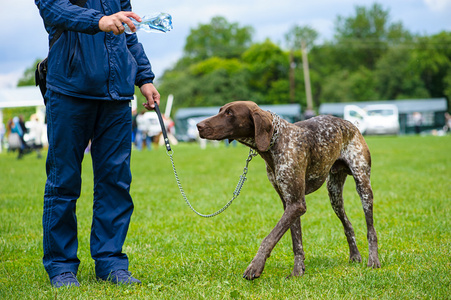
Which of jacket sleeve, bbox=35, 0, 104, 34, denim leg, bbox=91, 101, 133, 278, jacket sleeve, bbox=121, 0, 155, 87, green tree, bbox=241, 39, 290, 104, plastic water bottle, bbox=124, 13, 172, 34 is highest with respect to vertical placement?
jacket sleeve, bbox=35, 0, 104, 34

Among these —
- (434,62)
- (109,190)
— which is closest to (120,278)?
(109,190)

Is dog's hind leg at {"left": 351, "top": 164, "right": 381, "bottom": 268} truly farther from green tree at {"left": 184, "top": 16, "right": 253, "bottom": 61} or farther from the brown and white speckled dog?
green tree at {"left": 184, "top": 16, "right": 253, "bottom": 61}

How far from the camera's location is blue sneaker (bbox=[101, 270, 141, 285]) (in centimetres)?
397

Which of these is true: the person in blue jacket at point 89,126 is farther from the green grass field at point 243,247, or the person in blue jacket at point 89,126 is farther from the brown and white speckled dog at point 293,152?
the brown and white speckled dog at point 293,152

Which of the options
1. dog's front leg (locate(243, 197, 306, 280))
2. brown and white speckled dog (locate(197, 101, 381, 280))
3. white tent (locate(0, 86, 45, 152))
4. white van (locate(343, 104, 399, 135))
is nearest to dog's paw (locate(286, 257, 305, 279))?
brown and white speckled dog (locate(197, 101, 381, 280))

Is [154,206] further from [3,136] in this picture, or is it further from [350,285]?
[3,136]

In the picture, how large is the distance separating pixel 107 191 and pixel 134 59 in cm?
108

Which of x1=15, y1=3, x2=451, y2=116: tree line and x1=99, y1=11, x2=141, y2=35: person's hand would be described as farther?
x1=15, y1=3, x2=451, y2=116: tree line

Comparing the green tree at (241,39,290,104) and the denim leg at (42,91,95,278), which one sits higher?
the denim leg at (42,91,95,278)

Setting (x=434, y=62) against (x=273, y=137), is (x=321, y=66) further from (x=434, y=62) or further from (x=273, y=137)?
(x=273, y=137)

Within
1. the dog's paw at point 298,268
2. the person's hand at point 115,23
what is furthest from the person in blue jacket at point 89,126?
the dog's paw at point 298,268

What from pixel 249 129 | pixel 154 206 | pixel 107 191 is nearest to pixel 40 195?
pixel 154 206

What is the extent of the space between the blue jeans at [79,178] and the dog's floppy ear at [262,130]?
3.51 ft

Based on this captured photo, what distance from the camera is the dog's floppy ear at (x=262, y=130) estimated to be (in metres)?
3.83
